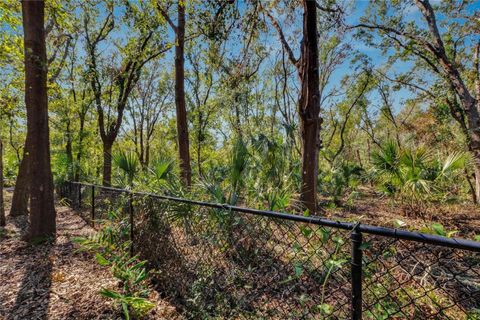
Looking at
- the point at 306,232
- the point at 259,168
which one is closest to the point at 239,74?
the point at 259,168

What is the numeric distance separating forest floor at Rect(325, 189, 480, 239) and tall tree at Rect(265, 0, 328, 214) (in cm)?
110

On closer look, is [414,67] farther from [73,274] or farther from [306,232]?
[73,274]

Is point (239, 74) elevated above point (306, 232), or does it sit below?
above

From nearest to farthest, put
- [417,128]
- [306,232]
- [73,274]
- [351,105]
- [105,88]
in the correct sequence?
[306,232] < [73,274] < [105,88] < [417,128] < [351,105]

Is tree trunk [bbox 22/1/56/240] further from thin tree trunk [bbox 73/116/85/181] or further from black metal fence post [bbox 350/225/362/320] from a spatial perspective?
thin tree trunk [bbox 73/116/85/181]

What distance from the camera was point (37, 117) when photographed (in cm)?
446

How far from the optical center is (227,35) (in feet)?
→ 16.5

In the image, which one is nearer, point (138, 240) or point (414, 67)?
point (138, 240)

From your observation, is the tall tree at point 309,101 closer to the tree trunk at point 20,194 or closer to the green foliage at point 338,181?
the green foliage at point 338,181

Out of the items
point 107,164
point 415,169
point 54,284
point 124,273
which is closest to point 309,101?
point 415,169

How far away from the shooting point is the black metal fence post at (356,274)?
1304 mm

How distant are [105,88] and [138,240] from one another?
1113 centimetres

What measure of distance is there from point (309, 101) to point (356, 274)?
487cm

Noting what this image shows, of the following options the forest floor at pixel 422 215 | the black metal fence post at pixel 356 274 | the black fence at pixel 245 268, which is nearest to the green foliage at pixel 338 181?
the forest floor at pixel 422 215
